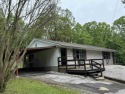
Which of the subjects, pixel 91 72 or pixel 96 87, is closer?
pixel 96 87

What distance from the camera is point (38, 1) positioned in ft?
35.2

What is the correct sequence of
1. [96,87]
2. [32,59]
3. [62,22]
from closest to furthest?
[96,87] < [32,59] < [62,22]

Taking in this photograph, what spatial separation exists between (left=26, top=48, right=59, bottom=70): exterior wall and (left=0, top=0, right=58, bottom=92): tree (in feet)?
32.7

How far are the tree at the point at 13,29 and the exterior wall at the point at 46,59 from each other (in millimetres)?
9962

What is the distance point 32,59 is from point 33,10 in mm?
14311

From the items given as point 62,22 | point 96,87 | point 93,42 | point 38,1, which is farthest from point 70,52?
point 93,42

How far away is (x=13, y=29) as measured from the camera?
1010cm

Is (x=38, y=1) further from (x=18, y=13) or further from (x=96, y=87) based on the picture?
(x=96, y=87)

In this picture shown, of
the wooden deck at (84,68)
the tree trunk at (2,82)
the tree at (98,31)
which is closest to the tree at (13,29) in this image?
the tree trunk at (2,82)

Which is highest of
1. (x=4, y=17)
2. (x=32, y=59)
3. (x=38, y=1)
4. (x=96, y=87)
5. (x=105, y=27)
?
(x=105, y=27)

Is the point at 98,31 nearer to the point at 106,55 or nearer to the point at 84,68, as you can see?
the point at 106,55

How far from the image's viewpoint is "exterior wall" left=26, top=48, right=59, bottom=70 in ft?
68.5

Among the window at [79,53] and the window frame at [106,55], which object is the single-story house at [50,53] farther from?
the window frame at [106,55]

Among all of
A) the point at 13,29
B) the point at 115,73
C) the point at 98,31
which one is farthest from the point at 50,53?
the point at 98,31
